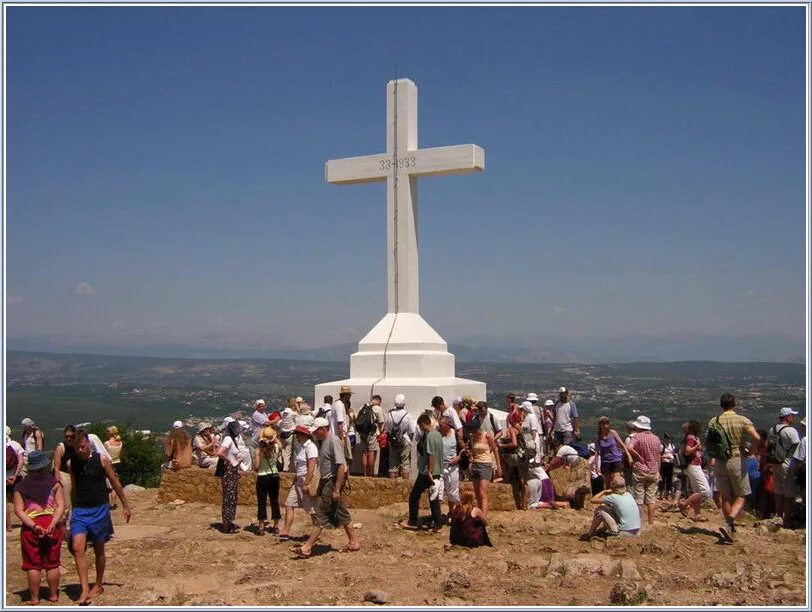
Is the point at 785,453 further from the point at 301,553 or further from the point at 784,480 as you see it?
the point at 301,553

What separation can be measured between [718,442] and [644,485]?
174 centimetres

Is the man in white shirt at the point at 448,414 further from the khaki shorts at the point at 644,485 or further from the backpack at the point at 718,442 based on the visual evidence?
the backpack at the point at 718,442

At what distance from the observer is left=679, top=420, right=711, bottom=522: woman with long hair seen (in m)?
11.8

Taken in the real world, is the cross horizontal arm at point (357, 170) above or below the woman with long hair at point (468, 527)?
above

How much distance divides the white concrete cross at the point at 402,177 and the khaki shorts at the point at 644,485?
5.18m

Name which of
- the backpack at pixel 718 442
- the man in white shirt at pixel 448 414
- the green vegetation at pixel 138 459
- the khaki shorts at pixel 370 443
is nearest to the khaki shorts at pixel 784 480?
the backpack at pixel 718 442

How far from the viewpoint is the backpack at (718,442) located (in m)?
10.1

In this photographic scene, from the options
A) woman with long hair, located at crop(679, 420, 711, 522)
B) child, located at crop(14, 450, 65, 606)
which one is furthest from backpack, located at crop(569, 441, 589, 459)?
child, located at crop(14, 450, 65, 606)

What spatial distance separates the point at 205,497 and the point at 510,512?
4.74 meters

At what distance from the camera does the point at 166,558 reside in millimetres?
9703

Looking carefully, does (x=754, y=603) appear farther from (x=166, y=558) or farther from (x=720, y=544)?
(x=166, y=558)

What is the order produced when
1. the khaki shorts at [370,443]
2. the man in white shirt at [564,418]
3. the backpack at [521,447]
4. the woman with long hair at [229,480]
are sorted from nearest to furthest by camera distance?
the woman with long hair at [229,480]
the backpack at [521,447]
the khaki shorts at [370,443]
the man in white shirt at [564,418]

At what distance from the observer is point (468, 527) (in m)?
9.80

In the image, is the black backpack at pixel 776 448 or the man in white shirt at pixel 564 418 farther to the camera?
the man in white shirt at pixel 564 418
